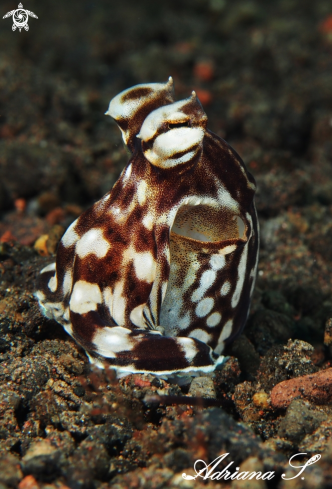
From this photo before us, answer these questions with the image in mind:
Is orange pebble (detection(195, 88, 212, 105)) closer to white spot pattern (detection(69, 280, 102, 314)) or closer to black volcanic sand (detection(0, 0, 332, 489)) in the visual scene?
black volcanic sand (detection(0, 0, 332, 489))

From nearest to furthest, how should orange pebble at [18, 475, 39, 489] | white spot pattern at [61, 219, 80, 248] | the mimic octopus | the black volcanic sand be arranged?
1. orange pebble at [18, 475, 39, 489]
2. the black volcanic sand
3. the mimic octopus
4. white spot pattern at [61, 219, 80, 248]

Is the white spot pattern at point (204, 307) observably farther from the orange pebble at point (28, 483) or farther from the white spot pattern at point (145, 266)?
the orange pebble at point (28, 483)

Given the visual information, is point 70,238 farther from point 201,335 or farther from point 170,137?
point 201,335

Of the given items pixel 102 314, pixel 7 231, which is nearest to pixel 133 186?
pixel 102 314

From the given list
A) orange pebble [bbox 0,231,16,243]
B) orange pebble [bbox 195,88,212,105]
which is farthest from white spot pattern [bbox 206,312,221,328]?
orange pebble [bbox 195,88,212,105]

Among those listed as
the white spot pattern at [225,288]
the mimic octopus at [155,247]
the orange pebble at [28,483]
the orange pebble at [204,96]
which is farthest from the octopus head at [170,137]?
the orange pebble at [204,96]

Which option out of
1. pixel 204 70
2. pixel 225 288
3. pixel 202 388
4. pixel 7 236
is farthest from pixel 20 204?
pixel 204 70

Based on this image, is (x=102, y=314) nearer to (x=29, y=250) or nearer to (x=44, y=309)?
(x=44, y=309)
